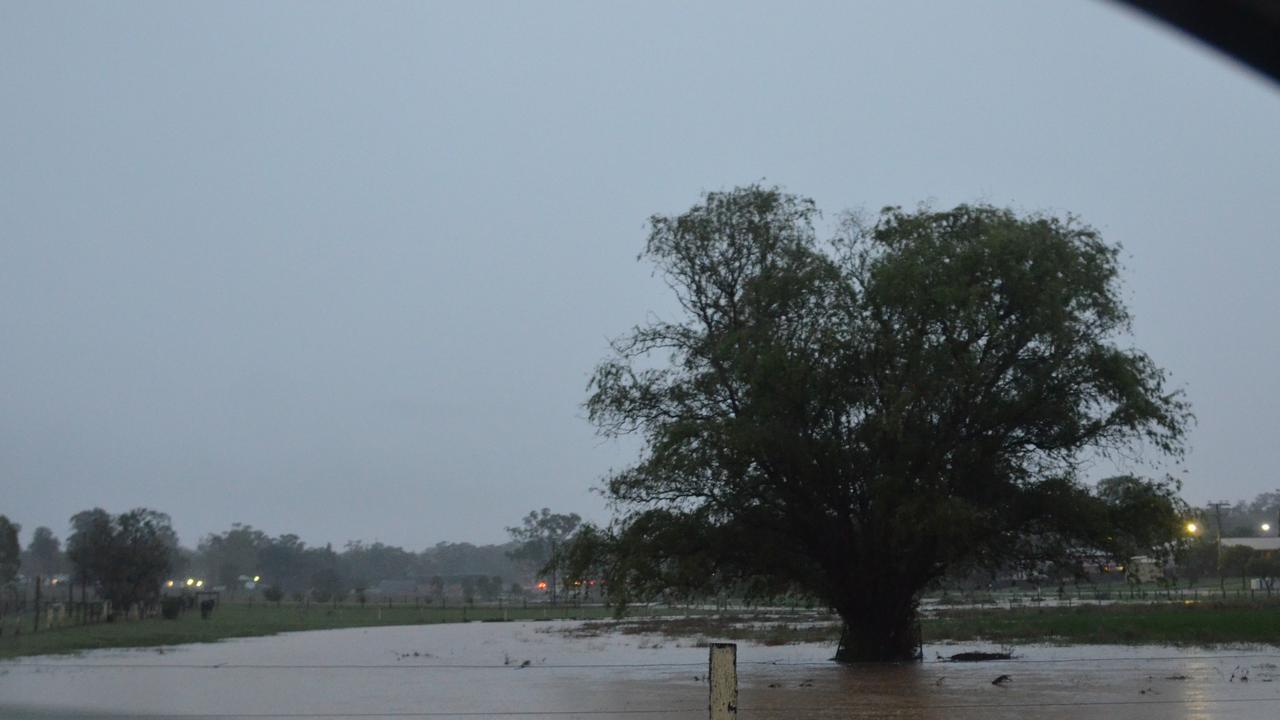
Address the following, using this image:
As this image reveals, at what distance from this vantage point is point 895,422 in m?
25.1

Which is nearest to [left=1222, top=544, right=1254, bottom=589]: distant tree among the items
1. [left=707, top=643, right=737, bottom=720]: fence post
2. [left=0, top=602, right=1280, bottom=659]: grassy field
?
[left=0, top=602, right=1280, bottom=659]: grassy field

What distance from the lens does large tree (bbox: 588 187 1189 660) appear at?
25797mm

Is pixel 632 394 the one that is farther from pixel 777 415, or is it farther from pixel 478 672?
pixel 478 672

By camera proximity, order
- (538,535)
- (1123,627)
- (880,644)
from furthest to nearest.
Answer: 1. (538,535)
2. (1123,627)
3. (880,644)

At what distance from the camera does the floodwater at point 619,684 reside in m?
15.6

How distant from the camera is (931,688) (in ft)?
63.0

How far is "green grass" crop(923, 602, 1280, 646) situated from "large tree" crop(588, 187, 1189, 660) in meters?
9.61

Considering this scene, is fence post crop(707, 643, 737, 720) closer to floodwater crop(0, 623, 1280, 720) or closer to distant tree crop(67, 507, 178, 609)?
floodwater crop(0, 623, 1280, 720)

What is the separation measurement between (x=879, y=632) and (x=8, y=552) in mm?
79630

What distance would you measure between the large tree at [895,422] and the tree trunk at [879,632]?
0.05m

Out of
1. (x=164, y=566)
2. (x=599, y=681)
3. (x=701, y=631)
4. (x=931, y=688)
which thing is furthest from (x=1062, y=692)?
(x=164, y=566)

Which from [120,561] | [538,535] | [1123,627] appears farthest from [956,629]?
[538,535]

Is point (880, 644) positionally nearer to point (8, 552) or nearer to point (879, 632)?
point (879, 632)

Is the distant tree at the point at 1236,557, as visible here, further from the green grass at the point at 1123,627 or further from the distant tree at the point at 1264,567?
the green grass at the point at 1123,627
